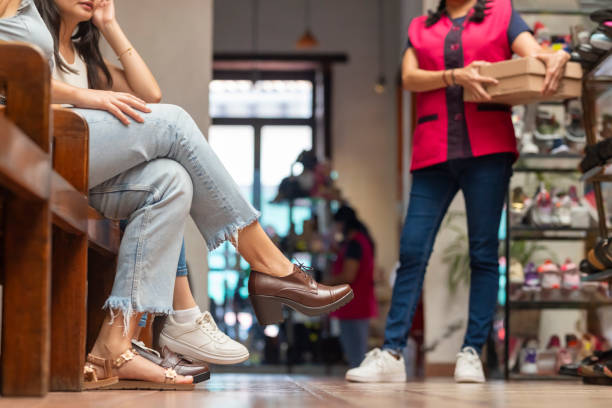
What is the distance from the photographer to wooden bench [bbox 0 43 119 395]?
113 centimetres

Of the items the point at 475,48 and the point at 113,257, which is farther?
the point at 475,48

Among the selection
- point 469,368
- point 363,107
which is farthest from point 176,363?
point 363,107

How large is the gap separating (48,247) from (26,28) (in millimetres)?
730

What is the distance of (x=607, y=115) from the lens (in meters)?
3.41

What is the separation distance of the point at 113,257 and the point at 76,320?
1.52ft

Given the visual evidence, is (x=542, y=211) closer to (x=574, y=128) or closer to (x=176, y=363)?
(x=574, y=128)

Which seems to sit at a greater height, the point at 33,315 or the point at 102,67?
the point at 102,67

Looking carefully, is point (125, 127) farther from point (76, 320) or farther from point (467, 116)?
point (467, 116)

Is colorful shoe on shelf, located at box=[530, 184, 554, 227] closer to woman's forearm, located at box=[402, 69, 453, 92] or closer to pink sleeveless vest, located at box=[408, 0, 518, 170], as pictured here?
pink sleeveless vest, located at box=[408, 0, 518, 170]

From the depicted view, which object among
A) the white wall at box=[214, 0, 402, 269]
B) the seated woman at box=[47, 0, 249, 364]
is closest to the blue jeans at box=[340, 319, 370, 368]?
the seated woman at box=[47, 0, 249, 364]

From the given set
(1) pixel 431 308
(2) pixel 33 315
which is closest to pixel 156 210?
(2) pixel 33 315

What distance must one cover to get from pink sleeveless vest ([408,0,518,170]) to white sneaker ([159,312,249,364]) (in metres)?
1.09

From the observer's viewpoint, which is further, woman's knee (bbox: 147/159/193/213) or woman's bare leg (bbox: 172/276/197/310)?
woman's bare leg (bbox: 172/276/197/310)

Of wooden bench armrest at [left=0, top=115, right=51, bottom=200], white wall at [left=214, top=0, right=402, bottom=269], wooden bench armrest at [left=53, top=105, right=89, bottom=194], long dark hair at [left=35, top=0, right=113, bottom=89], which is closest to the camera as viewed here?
wooden bench armrest at [left=0, top=115, right=51, bottom=200]
